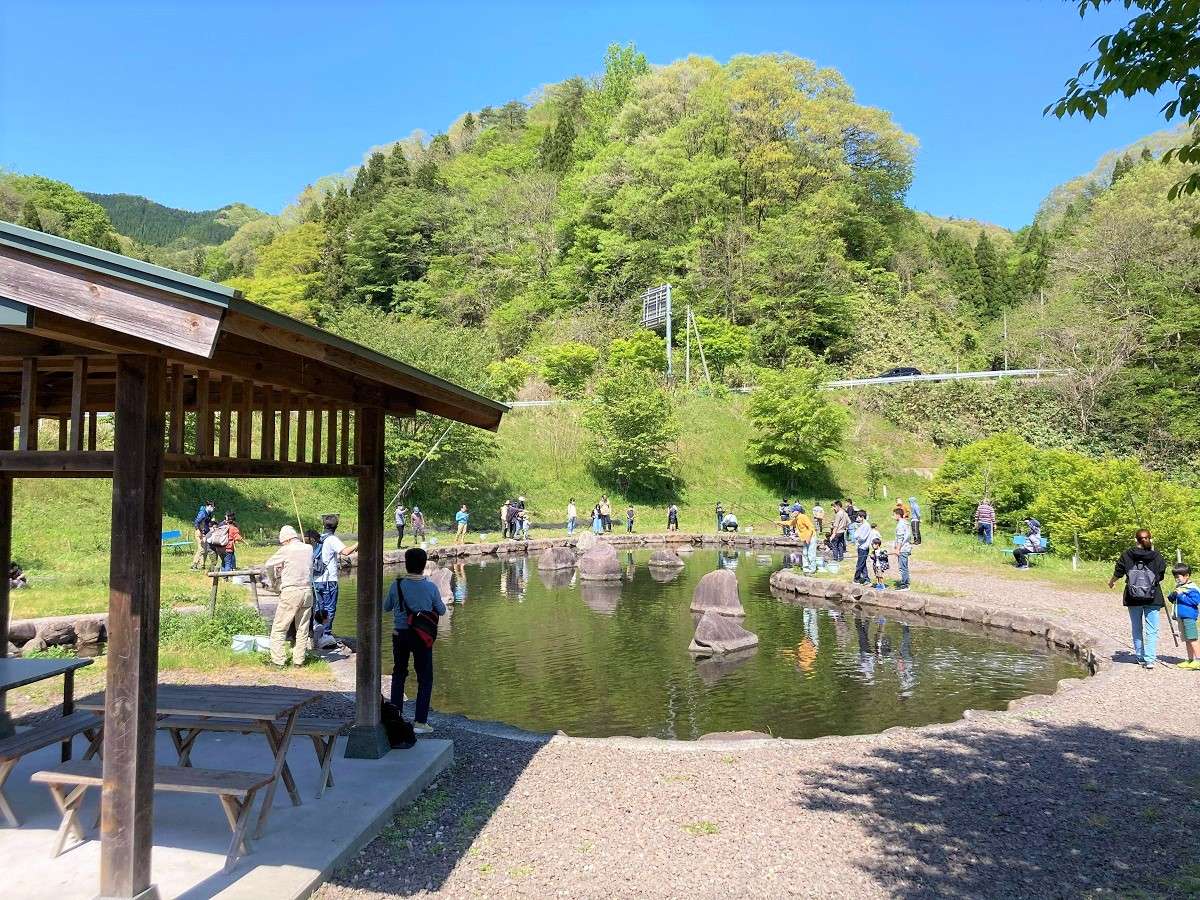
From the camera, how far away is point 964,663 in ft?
35.3

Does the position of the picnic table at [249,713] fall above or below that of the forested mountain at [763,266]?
below

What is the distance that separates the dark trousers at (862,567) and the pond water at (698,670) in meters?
1.83

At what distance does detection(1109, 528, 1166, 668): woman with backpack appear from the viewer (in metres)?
8.77

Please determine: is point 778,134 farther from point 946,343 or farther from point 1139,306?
point 1139,306

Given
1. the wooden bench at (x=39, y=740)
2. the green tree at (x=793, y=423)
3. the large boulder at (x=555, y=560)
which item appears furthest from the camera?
the green tree at (x=793, y=423)

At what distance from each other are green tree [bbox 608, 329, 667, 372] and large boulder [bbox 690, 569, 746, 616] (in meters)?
28.9

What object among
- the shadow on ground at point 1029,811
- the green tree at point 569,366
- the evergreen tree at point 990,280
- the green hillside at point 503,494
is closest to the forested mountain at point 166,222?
the green tree at point 569,366

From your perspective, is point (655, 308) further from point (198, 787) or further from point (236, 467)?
point (198, 787)

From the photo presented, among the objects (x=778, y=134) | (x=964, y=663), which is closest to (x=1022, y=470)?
(x=964, y=663)

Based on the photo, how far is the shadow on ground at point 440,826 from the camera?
4094 mm

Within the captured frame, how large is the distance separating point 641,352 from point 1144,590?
34.7 meters

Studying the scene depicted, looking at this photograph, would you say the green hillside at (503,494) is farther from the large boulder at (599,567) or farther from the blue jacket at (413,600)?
the blue jacket at (413,600)

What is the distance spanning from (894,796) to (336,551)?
775 cm

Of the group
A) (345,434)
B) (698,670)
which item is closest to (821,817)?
(345,434)
